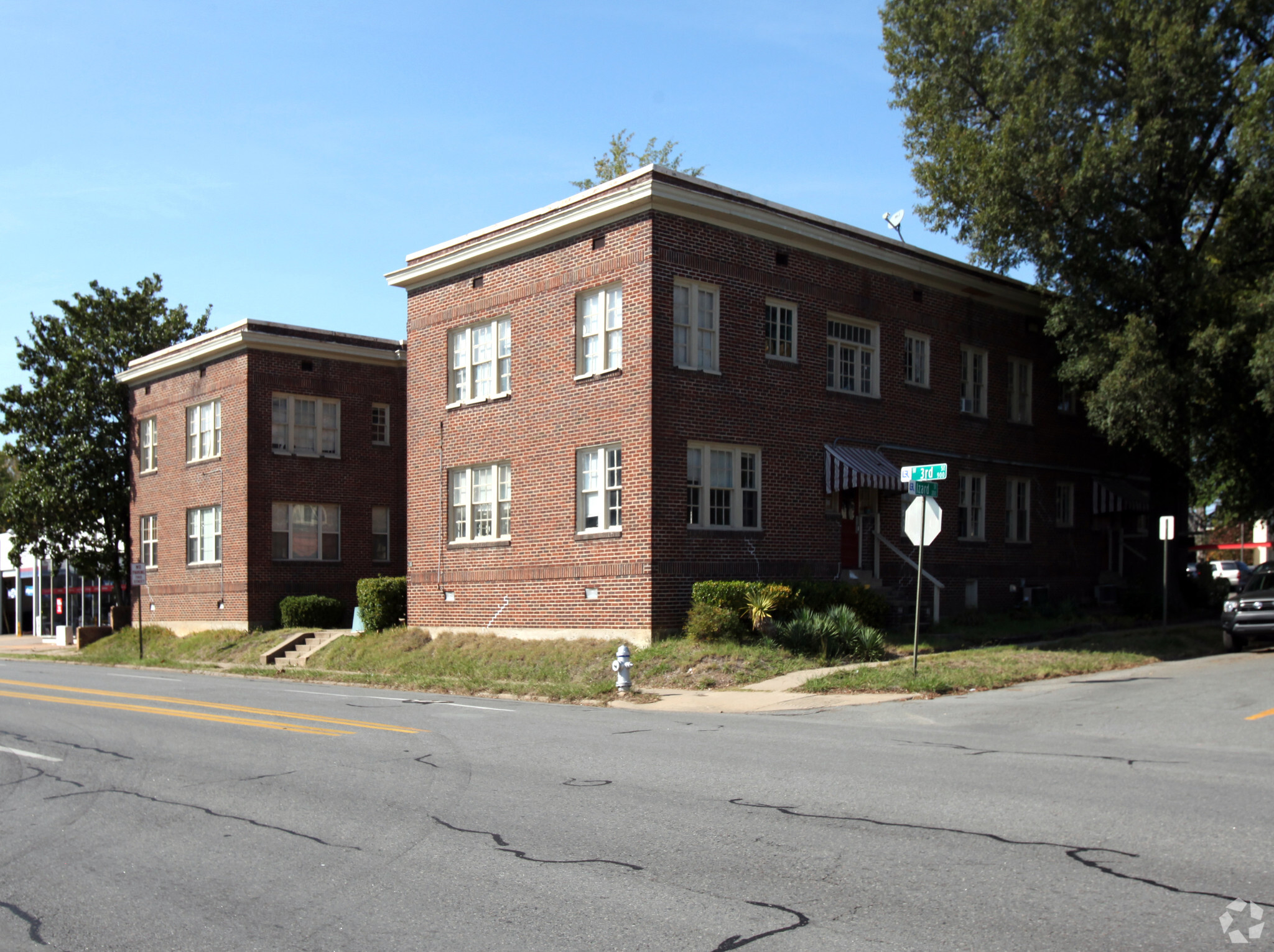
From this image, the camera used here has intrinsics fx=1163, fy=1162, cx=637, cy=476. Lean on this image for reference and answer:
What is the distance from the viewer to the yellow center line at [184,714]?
Result: 45.2 ft

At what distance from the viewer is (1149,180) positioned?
2477 centimetres

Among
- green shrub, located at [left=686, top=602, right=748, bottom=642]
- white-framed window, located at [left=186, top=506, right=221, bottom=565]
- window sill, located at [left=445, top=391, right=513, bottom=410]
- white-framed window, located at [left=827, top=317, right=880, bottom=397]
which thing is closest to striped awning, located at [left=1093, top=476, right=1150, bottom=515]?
white-framed window, located at [left=827, top=317, right=880, bottom=397]

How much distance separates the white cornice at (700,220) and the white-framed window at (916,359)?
54.3 inches

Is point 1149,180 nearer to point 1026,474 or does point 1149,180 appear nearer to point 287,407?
point 1026,474

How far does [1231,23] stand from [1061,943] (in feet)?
79.9

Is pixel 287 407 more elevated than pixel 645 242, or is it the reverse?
pixel 645 242

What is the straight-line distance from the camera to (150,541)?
3866 centimetres

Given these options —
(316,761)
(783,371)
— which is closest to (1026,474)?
(783,371)

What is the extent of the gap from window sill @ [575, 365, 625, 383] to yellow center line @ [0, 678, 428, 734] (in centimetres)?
961

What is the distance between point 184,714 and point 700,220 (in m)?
13.2

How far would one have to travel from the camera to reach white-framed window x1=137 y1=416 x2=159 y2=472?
38438 millimetres

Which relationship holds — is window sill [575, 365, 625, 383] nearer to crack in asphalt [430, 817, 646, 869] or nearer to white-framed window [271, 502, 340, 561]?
white-framed window [271, 502, 340, 561]

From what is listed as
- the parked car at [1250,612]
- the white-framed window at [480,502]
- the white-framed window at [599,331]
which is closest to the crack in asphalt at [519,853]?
the white-framed window at [599,331]

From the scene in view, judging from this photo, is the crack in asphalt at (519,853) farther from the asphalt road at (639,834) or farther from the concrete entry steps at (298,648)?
the concrete entry steps at (298,648)
